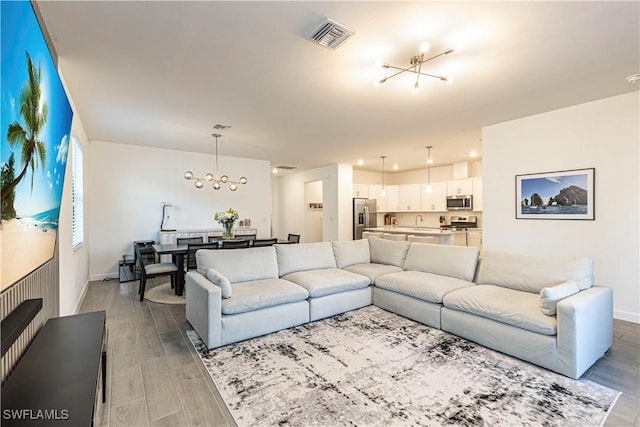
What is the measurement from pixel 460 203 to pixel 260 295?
6179 mm

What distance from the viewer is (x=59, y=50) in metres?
2.54

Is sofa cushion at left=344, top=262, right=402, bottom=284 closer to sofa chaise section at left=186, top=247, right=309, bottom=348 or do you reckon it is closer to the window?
sofa chaise section at left=186, top=247, right=309, bottom=348

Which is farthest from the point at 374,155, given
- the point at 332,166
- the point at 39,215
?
the point at 39,215

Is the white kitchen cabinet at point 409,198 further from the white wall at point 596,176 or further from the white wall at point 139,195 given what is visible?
the white wall at point 139,195

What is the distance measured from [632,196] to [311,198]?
7.36 m

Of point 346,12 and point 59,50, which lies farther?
point 59,50

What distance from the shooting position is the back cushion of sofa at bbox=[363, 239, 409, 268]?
4404 mm

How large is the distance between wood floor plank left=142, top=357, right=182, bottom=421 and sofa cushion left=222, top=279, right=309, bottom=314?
0.65 m

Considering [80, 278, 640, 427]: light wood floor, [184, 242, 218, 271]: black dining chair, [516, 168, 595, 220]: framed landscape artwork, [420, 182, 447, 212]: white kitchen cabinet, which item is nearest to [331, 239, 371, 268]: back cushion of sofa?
[184, 242, 218, 271]: black dining chair

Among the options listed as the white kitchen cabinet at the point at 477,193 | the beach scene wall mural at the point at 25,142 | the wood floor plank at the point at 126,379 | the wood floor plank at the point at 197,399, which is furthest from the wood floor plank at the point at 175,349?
the white kitchen cabinet at the point at 477,193

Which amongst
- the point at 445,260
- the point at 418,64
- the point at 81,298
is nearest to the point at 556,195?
the point at 445,260

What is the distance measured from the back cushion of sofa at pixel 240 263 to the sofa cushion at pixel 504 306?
204cm

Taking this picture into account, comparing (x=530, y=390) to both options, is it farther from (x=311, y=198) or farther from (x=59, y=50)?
(x=311, y=198)

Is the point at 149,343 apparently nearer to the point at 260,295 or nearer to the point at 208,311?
the point at 208,311
